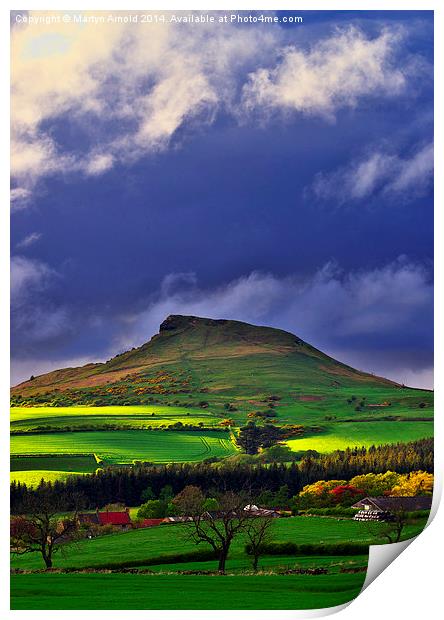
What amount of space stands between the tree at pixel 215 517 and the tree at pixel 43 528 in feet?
2.95

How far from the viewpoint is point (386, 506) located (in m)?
8.33

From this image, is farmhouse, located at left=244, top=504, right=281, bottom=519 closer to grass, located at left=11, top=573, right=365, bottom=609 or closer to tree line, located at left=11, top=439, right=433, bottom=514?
tree line, located at left=11, top=439, right=433, bottom=514

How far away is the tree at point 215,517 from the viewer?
8305 mm

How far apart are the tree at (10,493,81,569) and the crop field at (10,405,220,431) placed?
23.3 inches

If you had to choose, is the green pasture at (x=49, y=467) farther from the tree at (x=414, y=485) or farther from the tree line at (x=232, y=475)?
the tree at (x=414, y=485)

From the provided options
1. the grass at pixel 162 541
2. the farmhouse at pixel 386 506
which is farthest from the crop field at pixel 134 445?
the farmhouse at pixel 386 506

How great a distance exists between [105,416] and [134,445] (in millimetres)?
342

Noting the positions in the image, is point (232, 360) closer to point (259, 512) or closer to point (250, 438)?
point (250, 438)

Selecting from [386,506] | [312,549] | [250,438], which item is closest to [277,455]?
[250,438]

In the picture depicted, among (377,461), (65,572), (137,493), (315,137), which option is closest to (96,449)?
(137,493)

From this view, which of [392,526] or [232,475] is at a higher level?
[232,475]

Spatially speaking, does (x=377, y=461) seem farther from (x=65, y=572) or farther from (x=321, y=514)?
(x=65, y=572)

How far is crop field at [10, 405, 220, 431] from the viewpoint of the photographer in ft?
27.4

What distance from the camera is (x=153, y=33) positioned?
27.4 feet
